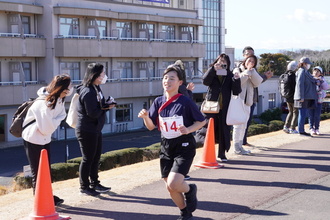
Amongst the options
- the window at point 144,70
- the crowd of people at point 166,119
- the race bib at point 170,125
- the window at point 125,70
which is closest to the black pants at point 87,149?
the crowd of people at point 166,119

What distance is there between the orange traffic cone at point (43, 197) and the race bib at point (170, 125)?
153 cm

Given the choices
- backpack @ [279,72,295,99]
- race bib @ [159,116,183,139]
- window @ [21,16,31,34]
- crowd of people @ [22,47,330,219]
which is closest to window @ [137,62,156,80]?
window @ [21,16,31,34]

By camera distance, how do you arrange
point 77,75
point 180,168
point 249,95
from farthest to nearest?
point 77,75, point 249,95, point 180,168

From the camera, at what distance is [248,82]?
12.0 meters

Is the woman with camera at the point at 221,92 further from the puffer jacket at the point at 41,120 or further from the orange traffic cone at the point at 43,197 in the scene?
the orange traffic cone at the point at 43,197

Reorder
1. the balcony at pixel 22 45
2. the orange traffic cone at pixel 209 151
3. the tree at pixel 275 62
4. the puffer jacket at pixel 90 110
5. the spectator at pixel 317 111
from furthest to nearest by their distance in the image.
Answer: the tree at pixel 275 62, the balcony at pixel 22 45, the spectator at pixel 317 111, the orange traffic cone at pixel 209 151, the puffer jacket at pixel 90 110

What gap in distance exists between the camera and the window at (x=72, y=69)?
42.9 metres

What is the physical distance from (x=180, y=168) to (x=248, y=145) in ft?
23.0

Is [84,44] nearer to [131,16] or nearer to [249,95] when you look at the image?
[131,16]

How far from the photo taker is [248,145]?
527 inches

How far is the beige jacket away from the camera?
11.6 meters

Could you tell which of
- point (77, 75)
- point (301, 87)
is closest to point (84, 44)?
point (77, 75)

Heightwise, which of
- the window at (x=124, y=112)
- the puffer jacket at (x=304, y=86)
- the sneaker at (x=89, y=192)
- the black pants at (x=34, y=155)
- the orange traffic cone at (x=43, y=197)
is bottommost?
the window at (x=124, y=112)

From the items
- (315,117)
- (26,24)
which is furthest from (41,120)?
(26,24)
